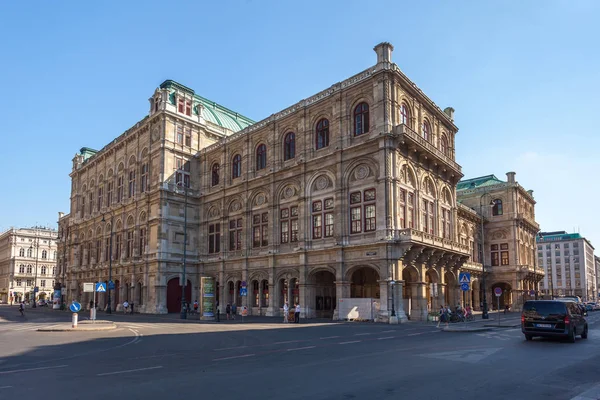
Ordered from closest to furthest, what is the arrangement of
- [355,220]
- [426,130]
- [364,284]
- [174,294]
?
[355,220], [364,284], [426,130], [174,294]

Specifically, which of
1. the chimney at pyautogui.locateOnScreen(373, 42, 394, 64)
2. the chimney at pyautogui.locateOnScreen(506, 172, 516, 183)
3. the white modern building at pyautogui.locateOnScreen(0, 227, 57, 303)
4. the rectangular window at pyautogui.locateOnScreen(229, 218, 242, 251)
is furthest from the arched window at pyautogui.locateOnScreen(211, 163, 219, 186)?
the white modern building at pyautogui.locateOnScreen(0, 227, 57, 303)

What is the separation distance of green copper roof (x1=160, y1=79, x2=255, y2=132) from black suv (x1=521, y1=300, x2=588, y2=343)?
44.4 metres

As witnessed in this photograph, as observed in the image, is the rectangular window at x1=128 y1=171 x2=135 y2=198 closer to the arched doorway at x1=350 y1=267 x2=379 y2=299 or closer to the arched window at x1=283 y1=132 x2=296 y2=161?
the arched window at x1=283 y1=132 x2=296 y2=161

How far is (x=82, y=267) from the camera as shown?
211 ft

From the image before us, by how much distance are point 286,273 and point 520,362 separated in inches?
1136

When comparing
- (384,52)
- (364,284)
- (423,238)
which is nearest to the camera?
(423,238)

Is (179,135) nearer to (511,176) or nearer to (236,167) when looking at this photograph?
(236,167)

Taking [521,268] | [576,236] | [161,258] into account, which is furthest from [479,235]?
[576,236]

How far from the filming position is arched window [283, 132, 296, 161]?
42.5 meters

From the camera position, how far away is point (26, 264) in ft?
345

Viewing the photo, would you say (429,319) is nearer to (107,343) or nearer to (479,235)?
(107,343)

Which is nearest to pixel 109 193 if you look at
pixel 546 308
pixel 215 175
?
pixel 215 175

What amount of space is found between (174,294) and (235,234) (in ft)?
Answer: 32.7

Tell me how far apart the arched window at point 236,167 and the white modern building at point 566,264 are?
12485 centimetres
